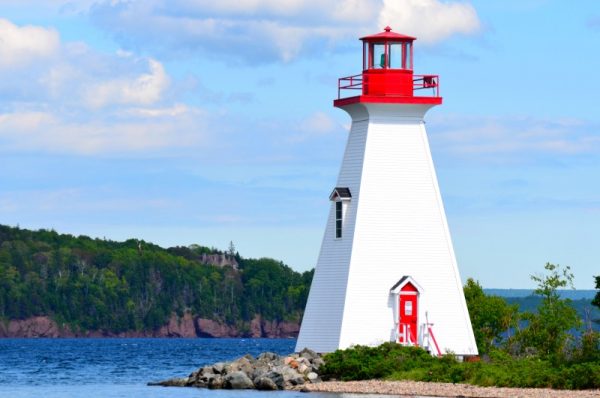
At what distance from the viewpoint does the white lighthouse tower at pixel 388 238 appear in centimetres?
4378

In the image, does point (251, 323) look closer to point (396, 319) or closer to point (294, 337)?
point (294, 337)

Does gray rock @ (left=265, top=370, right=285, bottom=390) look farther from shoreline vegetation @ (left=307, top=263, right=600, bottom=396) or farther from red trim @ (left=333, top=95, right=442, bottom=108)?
red trim @ (left=333, top=95, right=442, bottom=108)

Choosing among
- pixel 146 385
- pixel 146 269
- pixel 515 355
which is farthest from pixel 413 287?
pixel 146 269

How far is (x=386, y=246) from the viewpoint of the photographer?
4409cm

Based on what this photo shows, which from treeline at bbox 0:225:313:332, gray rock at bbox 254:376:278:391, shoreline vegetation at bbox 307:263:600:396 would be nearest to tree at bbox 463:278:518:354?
shoreline vegetation at bbox 307:263:600:396

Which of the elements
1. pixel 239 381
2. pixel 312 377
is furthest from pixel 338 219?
pixel 239 381

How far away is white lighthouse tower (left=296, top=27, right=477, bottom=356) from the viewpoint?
43781 millimetres

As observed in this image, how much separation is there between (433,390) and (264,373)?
6.36 metres

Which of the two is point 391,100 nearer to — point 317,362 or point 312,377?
point 317,362

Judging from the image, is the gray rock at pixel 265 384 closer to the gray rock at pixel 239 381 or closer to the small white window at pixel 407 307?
the gray rock at pixel 239 381

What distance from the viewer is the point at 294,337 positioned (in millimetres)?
190250

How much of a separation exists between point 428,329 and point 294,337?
5771 inches

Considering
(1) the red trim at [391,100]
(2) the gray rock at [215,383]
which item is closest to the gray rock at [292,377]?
(2) the gray rock at [215,383]

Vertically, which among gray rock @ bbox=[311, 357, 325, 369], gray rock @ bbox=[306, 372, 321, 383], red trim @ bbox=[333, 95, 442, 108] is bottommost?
gray rock @ bbox=[306, 372, 321, 383]
